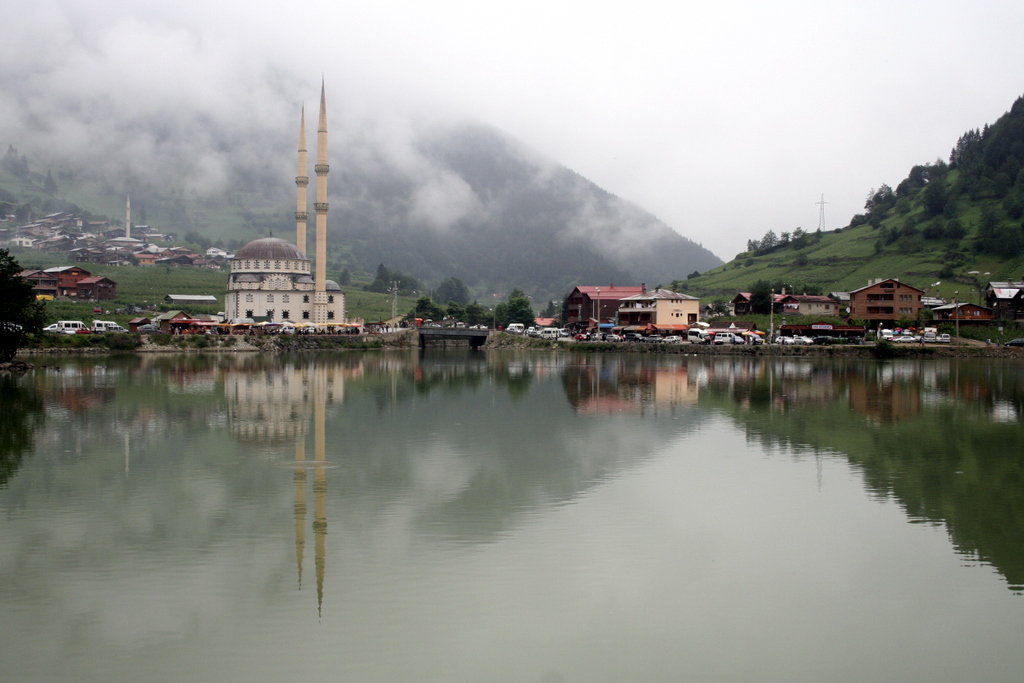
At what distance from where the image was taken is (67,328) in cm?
7100

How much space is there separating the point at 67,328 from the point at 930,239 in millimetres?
106273

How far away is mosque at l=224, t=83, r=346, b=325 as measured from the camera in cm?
9869

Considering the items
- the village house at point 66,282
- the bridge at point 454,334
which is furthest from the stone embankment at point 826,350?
the village house at point 66,282

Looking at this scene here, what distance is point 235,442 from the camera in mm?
23969

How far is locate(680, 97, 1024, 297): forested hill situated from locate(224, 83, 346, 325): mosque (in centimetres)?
5508

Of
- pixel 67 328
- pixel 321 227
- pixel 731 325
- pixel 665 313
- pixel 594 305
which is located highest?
pixel 321 227

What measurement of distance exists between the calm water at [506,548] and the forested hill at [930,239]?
3296 inches

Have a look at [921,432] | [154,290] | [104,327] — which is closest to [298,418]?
[921,432]

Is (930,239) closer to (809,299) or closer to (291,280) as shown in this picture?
(809,299)

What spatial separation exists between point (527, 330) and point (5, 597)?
94725 mm

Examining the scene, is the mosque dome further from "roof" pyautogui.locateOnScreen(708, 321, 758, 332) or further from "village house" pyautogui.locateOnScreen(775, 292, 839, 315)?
"village house" pyautogui.locateOnScreen(775, 292, 839, 315)

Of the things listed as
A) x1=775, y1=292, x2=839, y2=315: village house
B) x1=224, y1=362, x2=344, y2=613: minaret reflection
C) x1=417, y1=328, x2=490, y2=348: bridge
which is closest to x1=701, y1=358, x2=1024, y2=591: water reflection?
x1=224, y1=362, x2=344, y2=613: minaret reflection

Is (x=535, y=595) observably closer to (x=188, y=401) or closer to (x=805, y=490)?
(x=805, y=490)

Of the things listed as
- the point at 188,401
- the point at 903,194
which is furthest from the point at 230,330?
the point at 903,194
